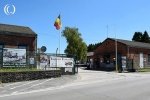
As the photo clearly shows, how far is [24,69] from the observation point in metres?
27.5

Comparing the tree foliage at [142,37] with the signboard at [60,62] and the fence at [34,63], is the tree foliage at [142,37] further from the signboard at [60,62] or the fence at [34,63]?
the fence at [34,63]

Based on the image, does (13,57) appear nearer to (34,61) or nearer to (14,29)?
(34,61)

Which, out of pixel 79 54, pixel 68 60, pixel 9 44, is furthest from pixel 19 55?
pixel 79 54

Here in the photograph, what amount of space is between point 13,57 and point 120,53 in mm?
33938

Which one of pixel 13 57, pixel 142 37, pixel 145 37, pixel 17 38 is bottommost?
pixel 13 57

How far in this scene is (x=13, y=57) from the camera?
90.1 feet

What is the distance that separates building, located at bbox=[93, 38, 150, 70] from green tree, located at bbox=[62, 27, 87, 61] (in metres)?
8.36

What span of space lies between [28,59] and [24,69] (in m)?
1.39

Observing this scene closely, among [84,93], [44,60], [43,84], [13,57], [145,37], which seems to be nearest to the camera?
[84,93]

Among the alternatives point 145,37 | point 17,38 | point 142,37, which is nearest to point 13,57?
point 17,38

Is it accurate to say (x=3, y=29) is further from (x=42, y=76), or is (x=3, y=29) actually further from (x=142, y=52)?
(x=142, y=52)

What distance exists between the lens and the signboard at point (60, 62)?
102ft

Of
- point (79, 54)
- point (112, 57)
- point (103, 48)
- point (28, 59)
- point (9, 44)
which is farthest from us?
point (79, 54)

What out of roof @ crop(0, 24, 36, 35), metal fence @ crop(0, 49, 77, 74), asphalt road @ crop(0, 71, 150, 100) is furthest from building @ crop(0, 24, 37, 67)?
asphalt road @ crop(0, 71, 150, 100)
